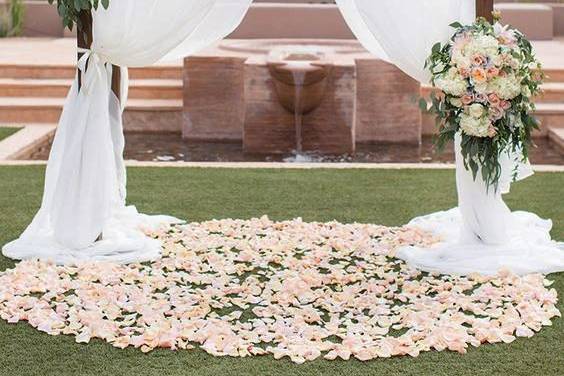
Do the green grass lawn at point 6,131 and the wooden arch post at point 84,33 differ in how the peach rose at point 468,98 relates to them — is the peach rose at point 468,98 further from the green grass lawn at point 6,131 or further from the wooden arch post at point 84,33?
the green grass lawn at point 6,131

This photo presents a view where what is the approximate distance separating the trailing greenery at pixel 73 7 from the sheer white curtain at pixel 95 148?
11 centimetres

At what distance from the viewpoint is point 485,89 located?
5.32 meters

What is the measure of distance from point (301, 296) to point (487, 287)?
36.0 inches

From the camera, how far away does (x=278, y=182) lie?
775 cm

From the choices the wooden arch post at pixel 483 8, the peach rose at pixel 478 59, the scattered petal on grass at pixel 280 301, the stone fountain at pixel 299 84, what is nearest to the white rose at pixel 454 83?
the peach rose at pixel 478 59

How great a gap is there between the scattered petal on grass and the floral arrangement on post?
2.19 ft

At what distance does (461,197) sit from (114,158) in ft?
6.49

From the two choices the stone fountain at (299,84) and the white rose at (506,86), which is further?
the stone fountain at (299,84)

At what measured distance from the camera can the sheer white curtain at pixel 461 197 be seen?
5.58 metres

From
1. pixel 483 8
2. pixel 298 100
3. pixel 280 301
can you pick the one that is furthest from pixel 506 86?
pixel 298 100

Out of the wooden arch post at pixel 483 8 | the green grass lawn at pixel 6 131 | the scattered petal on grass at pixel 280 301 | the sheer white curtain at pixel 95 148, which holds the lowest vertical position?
the scattered petal on grass at pixel 280 301

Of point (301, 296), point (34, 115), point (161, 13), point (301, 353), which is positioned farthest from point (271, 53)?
point (301, 353)

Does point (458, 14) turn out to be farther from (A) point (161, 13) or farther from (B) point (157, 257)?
(B) point (157, 257)

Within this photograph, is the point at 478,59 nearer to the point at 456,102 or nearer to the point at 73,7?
the point at 456,102
